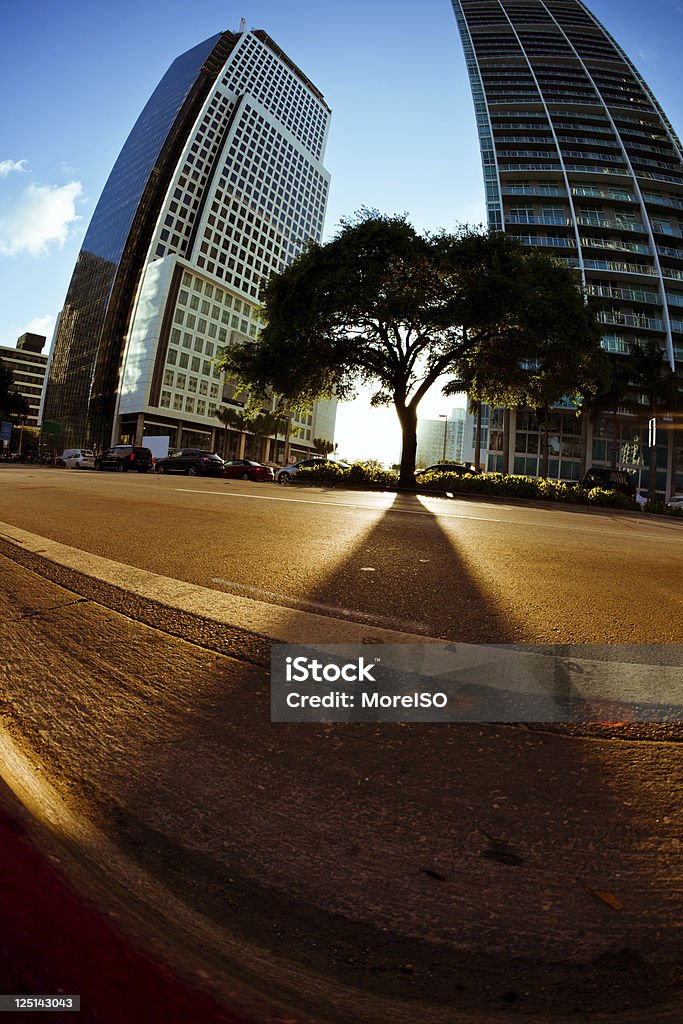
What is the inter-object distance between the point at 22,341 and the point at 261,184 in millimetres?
76627

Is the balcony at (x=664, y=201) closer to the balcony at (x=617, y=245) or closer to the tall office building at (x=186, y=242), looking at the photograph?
the balcony at (x=617, y=245)

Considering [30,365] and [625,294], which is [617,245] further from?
[30,365]

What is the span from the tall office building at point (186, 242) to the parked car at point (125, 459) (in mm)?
35682

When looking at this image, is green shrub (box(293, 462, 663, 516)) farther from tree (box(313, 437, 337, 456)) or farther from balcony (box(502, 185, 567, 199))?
tree (box(313, 437, 337, 456))

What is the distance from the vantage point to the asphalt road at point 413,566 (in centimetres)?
277

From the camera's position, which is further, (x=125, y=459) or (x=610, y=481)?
(x=125, y=459)

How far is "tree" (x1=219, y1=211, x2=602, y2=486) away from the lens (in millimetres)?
19828

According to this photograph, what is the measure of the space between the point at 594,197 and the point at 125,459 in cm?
5751

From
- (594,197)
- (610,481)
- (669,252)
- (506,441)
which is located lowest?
(610,481)

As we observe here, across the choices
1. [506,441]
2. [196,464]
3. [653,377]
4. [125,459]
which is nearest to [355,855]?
[196,464]

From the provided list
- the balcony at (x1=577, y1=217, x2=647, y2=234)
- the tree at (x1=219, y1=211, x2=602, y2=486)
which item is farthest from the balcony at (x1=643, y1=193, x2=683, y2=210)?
the tree at (x1=219, y1=211, x2=602, y2=486)

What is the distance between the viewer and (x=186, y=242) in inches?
3115

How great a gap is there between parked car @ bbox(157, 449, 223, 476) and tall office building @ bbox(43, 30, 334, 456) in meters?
35.8

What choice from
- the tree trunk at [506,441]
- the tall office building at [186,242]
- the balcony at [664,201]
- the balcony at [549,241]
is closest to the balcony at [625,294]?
the balcony at [549,241]
